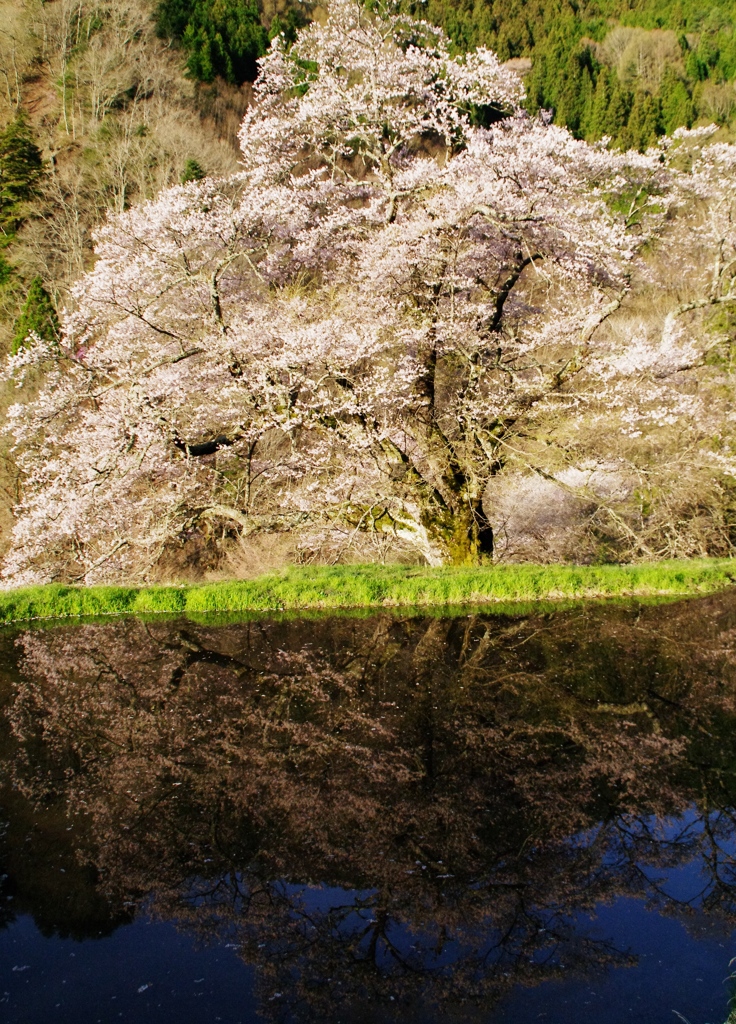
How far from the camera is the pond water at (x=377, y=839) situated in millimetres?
3090

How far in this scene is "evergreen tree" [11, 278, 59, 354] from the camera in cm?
2223

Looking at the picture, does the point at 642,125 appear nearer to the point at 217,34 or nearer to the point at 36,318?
the point at 217,34

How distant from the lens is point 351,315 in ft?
37.7

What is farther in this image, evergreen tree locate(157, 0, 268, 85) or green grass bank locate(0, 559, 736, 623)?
evergreen tree locate(157, 0, 268, 85)

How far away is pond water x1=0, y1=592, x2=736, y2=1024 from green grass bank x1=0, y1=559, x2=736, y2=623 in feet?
7.24

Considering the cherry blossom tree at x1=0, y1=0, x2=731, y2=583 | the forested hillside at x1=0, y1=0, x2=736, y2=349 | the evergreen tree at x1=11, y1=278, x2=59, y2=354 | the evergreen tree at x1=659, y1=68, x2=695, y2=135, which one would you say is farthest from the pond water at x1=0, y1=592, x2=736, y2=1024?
the evergreen tree at x1=659, y1=68, x2=695, y2=135

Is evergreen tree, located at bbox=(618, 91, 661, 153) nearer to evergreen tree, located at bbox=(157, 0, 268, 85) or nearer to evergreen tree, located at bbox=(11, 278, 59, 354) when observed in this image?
evergreen tree, located at bbox=(157, 0, 268, 85)

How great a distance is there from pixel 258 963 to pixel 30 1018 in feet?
2.87

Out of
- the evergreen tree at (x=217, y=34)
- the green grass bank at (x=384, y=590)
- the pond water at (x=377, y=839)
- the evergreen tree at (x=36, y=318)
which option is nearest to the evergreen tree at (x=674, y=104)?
the evergreen tree at (x=217, y=34)

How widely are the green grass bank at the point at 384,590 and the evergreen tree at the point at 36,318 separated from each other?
14.0m

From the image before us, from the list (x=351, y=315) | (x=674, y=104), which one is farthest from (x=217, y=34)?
(x=351, y=315)

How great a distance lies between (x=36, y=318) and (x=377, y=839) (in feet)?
73.1

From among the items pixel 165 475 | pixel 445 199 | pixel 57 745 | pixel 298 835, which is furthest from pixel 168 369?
pixel 298 835

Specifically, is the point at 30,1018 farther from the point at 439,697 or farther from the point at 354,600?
the point at 354,600
